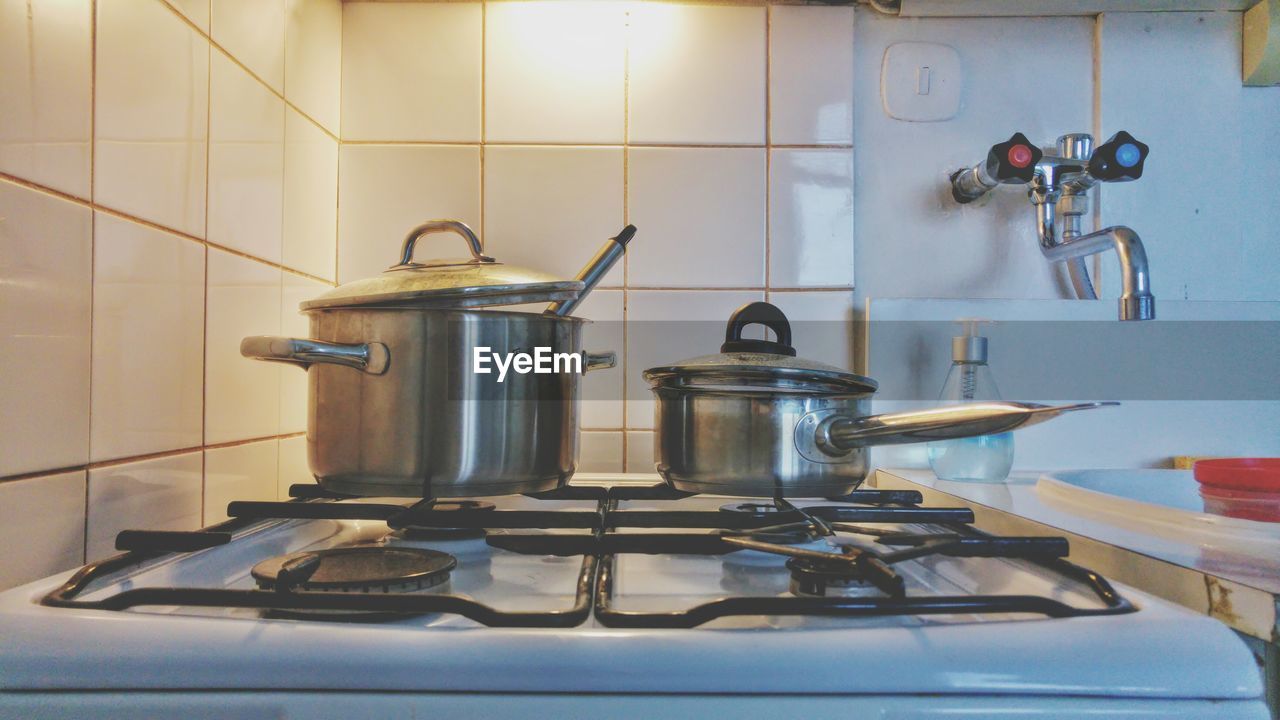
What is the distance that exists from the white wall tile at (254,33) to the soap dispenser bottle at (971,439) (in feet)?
2.76

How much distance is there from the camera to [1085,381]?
93 centimetres

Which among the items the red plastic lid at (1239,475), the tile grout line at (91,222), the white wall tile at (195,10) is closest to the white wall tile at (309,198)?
the white wall tile at (195,10)

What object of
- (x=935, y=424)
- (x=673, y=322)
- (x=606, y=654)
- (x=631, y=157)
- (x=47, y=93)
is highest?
(x=631, y=157)

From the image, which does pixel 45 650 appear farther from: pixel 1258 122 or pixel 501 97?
pixel 1258 122

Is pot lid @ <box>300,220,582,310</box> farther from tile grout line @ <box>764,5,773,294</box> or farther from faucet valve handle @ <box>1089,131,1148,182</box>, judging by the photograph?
faucet valve handle @ <box>1089,131,1148,182</box>

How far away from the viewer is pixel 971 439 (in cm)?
81

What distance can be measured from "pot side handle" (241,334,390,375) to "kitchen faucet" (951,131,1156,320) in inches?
30.4

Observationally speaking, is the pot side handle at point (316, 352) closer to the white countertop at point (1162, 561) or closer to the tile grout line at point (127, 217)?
the tile grout line at point (127, 217)

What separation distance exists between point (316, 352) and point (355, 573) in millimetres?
157

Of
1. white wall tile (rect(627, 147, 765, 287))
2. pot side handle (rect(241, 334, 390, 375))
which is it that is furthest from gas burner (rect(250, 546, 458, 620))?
white wall tile (rect(627, 147, 765, 287))

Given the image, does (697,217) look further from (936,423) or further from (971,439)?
(936,423)

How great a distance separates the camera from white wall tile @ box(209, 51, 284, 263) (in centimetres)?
69

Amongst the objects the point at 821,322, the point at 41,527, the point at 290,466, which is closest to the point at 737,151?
the point at 821,322

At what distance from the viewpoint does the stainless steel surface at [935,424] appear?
17.4 inches
